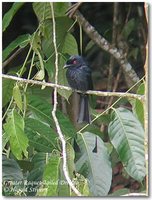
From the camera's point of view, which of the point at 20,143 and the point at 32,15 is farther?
the point at 32,15

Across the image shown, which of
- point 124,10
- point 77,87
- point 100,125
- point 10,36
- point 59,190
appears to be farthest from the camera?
point 124,10

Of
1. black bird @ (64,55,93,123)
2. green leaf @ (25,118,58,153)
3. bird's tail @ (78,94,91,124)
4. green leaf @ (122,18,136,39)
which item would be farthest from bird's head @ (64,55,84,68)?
green leaf @ (122,18,136,39)

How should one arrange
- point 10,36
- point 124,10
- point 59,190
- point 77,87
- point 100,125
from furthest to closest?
point 124,10, point 10,36, point 100,125, point 77,87, point 59,190

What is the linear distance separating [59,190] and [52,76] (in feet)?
1.47

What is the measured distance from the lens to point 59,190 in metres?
1.47

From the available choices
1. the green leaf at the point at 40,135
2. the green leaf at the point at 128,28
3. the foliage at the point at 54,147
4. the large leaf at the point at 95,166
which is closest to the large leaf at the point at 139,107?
the foliage at the point at 54,147

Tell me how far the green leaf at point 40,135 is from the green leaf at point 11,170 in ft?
0.26

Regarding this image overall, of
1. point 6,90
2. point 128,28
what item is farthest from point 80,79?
point 128,28

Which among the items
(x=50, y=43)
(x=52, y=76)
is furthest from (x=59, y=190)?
(x=50, y=43)

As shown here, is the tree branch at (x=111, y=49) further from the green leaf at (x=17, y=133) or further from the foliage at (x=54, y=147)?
the green leaf at (x=17, y=133)

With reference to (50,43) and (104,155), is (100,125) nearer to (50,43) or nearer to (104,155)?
(50,43)

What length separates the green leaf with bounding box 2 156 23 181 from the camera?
1600mm

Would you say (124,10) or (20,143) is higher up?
(124,10)

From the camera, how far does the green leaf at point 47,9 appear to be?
1.87m
